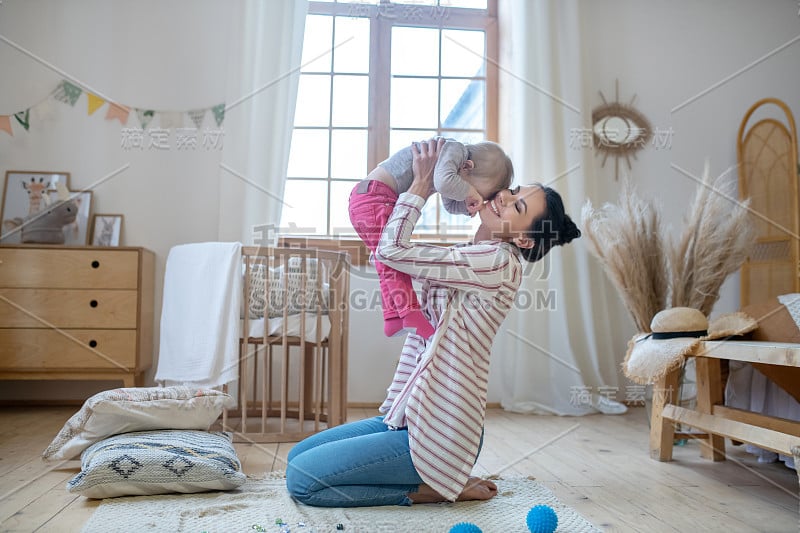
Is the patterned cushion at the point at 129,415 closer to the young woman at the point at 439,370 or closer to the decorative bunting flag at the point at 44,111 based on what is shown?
the young woman at the point at 439,370

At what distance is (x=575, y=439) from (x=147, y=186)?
2.38m

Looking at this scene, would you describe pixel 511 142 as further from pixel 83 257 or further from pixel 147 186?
pixel 83 257

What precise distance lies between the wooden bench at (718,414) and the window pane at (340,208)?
1865mm

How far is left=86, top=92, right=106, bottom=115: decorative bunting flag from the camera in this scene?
342 centimetres

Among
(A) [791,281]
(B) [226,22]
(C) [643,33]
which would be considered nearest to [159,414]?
(B) [226,22]

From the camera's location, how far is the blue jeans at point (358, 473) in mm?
1571

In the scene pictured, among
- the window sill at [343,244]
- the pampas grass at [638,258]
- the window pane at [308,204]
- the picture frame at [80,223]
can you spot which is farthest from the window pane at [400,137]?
the picture frame at [80,223]

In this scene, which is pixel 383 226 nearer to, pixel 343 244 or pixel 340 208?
pixel 343 244

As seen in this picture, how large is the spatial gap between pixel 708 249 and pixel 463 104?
1683mm

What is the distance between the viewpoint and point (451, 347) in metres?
1.59

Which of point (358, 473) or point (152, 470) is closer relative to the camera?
point (358, 473)

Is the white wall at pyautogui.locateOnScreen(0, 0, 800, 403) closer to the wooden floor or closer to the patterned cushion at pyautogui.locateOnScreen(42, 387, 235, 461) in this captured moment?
the wooden floor

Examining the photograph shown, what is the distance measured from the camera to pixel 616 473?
80.9 inches

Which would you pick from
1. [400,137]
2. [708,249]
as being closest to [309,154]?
[400,137]
